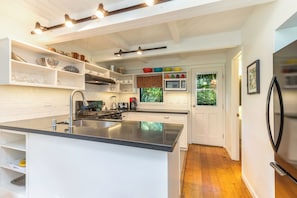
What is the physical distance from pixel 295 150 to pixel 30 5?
310 cm

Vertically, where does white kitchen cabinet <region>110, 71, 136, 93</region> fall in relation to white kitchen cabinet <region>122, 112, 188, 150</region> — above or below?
above

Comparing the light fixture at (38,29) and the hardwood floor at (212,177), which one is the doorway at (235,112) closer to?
the hardwood floor at (212,177)

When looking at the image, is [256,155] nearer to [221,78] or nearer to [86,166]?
[86,166]

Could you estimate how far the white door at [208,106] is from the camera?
153 inches

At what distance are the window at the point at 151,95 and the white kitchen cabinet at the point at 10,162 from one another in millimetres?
2994

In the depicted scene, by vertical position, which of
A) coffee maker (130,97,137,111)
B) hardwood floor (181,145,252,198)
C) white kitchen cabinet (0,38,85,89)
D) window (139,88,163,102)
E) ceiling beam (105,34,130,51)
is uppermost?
ceiling beam (105,34,130,51)

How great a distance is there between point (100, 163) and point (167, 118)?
2500 mm

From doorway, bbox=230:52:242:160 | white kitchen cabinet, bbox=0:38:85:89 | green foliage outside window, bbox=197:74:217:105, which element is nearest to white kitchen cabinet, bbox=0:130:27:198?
white kitchen cabinet, bbox=0:38:85:89

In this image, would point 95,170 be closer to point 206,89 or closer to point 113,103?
point 113,103

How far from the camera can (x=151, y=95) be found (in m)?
4.50

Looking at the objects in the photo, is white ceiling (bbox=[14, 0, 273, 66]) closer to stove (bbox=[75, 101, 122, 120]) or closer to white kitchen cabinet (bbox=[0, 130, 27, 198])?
stove (bbox=[75, 101, 122, 120])

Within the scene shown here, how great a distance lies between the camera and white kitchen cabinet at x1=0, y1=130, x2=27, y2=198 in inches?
69.3

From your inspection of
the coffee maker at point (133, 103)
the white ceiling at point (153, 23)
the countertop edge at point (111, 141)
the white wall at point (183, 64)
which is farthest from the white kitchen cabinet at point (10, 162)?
the white wall at point (183, 64)

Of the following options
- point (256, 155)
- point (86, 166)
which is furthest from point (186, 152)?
point (86, 166)
